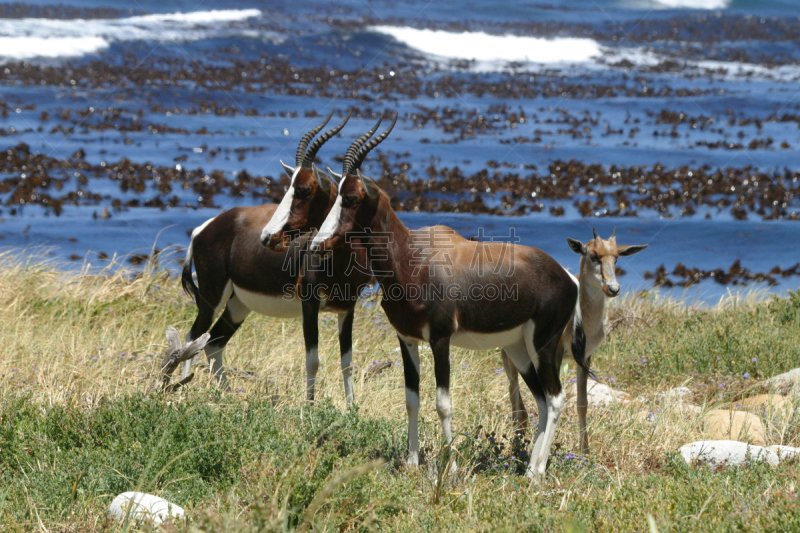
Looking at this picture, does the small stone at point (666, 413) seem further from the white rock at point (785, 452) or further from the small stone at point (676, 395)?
the white rock at point (785, 452)

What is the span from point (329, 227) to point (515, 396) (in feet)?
7.47

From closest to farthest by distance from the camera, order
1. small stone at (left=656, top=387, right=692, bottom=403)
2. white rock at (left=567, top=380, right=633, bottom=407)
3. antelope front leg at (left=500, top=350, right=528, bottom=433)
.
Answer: antelope front leg at (left=500, top=350, right=528, bottom=433) < white rock at (left=567, top=380, right=633, bottom=407) < small stone at (left=656, top=387, right=692, bottom=403)

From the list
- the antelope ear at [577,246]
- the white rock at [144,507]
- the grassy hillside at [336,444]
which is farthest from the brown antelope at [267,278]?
the white rock at [144,507]

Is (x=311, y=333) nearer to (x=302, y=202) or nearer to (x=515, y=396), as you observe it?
(x=302, y=202)

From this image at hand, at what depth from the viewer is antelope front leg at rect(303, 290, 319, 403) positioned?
6441 mm

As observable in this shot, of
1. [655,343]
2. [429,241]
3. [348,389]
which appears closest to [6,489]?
[348,389]

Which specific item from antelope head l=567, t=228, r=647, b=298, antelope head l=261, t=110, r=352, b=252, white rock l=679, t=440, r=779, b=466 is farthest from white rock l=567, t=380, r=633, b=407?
antelope head l=261, t=110, r=352, b=252

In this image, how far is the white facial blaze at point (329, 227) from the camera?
16.8 feet

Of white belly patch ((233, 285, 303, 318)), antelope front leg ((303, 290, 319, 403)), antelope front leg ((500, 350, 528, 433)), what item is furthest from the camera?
white belly patch ((233, 285, 303, 318))

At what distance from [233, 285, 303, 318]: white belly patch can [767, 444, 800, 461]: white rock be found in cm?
394

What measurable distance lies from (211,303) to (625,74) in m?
24.1

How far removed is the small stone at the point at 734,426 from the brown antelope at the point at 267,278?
317 cm

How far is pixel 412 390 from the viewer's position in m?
5.37

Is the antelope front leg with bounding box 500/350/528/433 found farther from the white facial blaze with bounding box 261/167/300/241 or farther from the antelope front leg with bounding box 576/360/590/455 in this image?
the white facial blaze with bounding box 261/167/300/241
